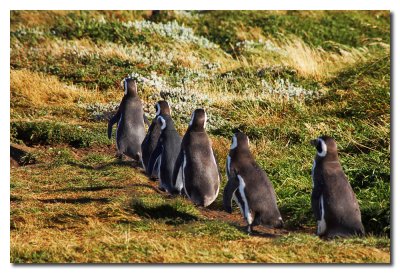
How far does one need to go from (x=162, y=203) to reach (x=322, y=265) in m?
1.80

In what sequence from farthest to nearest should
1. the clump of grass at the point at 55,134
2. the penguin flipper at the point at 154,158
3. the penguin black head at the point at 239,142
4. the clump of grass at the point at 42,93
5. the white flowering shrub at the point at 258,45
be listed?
the white flowering shrub at the point at 258,45 < the clump of grass at the point at 42,93 < the clump of grass at the point at 55,134 < the penguin flipper at the point at 154,158 < the penguin black head at the point at 239,142

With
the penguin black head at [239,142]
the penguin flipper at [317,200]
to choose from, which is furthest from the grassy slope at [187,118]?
the penguin black head at [239,142]

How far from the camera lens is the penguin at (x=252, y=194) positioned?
6488 millimetres

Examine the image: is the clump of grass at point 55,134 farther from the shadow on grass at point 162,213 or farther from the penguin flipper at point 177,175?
the shadow on grass at point 162,213

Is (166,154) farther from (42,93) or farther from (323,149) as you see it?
(42,93)

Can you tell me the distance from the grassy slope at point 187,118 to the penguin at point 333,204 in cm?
20

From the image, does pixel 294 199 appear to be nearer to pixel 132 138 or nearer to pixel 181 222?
pixel 181 222

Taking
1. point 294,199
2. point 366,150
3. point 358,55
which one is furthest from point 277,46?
point 294,199

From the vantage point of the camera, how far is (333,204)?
6348mm

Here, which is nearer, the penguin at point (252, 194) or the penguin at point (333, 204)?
the penguin at point (333, 204)

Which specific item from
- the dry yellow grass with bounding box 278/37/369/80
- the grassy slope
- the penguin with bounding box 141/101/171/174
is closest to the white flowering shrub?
the grassy slope

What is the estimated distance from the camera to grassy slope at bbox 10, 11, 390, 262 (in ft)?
20.1

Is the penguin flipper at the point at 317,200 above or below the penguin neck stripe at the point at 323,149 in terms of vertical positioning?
below

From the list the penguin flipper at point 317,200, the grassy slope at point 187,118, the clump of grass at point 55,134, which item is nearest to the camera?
the grassy slope at point 187,118
